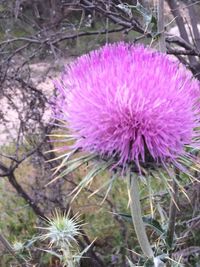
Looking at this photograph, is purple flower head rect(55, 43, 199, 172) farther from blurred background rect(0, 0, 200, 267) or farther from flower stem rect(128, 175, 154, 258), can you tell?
blurred background rect(0, 0, 200, 267)

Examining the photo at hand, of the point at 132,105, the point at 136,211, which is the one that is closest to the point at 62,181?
the point at 136,211

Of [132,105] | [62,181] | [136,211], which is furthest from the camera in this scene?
[62,181]

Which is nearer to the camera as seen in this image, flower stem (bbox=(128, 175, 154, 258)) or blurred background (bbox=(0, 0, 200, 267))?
flower stem (bbox=(128, 175, 154, 258))

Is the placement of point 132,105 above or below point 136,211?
above

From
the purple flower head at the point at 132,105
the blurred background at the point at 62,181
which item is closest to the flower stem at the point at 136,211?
the purple flower head at the point at 132,105

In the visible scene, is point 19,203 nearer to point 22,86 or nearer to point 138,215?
point 22,86

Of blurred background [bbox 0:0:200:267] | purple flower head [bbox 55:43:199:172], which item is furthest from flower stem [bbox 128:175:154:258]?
blurred background [bbox 0:0:200:267]

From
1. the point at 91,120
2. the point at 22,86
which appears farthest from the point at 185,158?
the point at 22,86

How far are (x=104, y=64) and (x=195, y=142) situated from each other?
0.41m

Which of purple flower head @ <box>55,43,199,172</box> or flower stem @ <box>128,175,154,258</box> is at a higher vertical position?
purple flower head @ <box>55,43,199,172</box>

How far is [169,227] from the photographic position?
90.1 inches

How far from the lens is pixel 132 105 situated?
177 cm

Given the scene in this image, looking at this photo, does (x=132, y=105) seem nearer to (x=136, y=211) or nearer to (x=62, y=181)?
(x=136, y=211)

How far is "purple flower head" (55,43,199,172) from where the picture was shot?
5.82 ft
